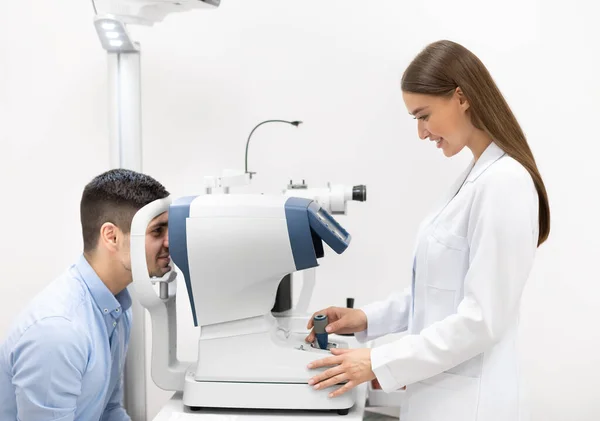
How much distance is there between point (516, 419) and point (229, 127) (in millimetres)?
1446

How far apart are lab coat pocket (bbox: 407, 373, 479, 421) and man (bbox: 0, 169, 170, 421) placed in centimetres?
59

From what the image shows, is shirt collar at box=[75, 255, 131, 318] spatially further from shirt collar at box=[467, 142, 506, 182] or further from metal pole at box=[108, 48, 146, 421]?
shirt collar at box=[467, 142, 506, 182]

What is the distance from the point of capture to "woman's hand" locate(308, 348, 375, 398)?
1.20 metres

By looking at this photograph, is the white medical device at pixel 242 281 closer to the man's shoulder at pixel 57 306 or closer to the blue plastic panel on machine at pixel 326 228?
the blue plastic panel on machine at pixel 326 228

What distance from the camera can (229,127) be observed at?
2.25m

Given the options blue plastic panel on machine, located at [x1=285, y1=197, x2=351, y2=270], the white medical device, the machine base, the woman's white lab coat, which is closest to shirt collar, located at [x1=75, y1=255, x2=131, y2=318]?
the white medical device

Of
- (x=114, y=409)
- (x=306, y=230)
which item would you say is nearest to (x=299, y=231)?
(x=306, y=230)

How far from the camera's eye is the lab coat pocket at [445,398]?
46.2 inches

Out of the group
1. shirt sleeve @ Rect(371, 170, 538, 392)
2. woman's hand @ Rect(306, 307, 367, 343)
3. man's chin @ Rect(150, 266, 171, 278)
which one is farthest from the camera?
woman's hand @ Rect(306, 307, 367, 343)

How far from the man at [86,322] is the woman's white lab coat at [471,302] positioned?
21.7 inches

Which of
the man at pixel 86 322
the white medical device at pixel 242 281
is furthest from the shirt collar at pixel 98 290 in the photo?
the white medical device at pixel 242 281

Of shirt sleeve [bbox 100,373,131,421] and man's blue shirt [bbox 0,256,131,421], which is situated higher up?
man's blue shirt [bbox 0,256,131,421]

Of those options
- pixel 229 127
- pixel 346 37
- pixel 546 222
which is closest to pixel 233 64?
pixel 229 127

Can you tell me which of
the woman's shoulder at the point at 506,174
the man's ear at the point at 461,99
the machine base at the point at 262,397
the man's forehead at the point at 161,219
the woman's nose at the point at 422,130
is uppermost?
A: the man's ear at the point at 461,99
